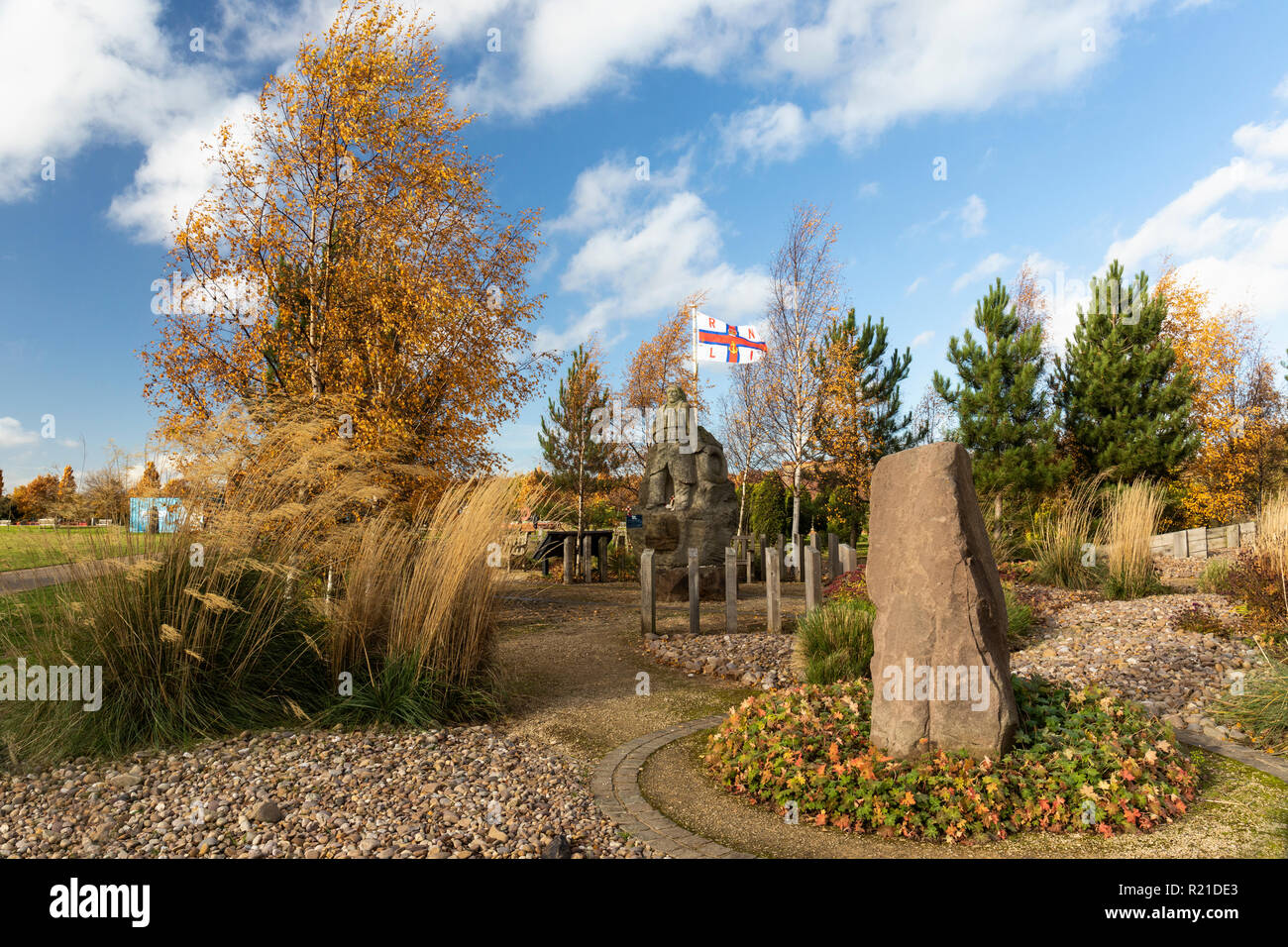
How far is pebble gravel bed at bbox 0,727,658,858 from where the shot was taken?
10.8ft

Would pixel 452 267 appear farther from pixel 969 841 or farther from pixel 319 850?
pixel 969 841

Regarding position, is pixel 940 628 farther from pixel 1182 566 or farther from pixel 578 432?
pixel 578 432

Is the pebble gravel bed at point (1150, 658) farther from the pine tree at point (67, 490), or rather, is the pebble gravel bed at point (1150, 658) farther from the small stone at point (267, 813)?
the pine tree at point (67, 490)

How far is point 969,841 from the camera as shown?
3.34 meters

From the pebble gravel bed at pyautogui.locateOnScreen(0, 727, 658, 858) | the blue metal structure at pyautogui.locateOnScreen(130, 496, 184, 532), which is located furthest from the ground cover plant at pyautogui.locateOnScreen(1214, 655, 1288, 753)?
the blue metal structure at pyautogui.locateOnScreen(130, 496, 184, 532)

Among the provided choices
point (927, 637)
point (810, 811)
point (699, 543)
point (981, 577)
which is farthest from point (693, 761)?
point (699, 543)

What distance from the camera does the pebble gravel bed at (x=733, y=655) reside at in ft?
20.5

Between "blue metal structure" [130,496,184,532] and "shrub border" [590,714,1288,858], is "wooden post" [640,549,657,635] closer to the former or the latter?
"shrub border" [590,714,1288,858]

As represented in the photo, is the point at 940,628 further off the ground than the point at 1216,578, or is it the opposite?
the point at 940,628

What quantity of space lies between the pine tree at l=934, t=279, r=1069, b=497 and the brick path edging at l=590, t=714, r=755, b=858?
1519cm

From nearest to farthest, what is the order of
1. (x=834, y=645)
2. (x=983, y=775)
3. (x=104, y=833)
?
(x=104, y=833), (x=983, y=775), (x=834, y=645)

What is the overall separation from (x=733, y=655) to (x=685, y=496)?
4.76 metres

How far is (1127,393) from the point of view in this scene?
690 inches

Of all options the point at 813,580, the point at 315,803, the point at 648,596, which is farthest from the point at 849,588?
the point at 315,803
